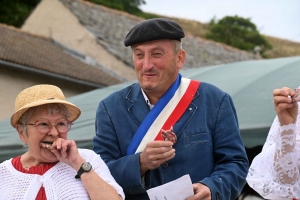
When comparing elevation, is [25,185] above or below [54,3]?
above

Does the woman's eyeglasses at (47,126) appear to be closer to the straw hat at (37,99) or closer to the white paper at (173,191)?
the straw hat at (37,99)

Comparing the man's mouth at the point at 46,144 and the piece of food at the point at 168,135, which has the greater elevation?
the piece of food at the point at 168,135

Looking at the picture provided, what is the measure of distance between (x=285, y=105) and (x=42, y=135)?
4.22ft

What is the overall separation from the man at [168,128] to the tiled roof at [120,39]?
10725 millimetres

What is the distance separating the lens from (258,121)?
17.5 ft

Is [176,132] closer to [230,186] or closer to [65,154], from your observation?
[230,186]

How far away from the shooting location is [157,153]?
2818mm

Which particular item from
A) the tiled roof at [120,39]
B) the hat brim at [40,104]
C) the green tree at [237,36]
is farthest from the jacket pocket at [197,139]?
the green tree at [237,36]

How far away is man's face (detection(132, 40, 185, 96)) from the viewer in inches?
121

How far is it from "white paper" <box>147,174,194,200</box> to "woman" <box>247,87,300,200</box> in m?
0.32

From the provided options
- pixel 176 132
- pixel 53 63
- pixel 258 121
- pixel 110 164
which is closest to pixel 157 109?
pixel 176 132

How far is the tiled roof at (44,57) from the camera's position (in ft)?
40.8

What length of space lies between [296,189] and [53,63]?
1093 centimetres

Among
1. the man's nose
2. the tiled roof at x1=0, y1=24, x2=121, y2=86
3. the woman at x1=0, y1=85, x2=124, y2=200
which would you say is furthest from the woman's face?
the tiled roof at x1=0, y1=24, x2=121, y2=86
